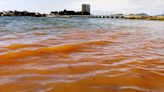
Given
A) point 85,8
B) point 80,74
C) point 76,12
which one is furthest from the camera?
point 85,8

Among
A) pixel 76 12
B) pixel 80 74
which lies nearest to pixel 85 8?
pixel 76 12

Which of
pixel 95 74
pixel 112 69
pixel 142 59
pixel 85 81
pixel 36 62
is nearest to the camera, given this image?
pixel 85 81

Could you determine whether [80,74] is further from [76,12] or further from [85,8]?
[85,8]

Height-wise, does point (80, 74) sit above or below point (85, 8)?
below

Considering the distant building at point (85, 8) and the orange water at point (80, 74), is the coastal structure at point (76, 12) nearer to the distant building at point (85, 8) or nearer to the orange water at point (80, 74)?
the distant building at point (85, 8)

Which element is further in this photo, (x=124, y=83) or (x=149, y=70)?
(x=149, y=70)

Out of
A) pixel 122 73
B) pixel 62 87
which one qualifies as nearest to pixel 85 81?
pixel 62 87

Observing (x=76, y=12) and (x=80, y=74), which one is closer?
(x=80, y=74)

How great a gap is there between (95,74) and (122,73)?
1.47 ft

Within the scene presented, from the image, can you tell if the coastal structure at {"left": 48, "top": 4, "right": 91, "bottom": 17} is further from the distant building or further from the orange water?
the orange water

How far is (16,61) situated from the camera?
14.4 ft

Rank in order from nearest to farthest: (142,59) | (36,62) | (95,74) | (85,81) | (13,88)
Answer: (13,88) < (85,81) < (95,74) < (36,62) < (142,59)

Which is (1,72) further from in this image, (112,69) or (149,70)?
(149,70)

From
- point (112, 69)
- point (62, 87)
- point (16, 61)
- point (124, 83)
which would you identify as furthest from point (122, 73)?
point (16, 61)
